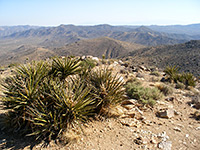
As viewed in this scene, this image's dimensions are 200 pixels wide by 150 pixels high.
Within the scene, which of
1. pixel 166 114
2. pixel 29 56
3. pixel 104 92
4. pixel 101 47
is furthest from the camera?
pixel 101 47

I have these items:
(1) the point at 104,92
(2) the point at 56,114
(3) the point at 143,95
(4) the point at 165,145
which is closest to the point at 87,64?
(3) the point at 143,95

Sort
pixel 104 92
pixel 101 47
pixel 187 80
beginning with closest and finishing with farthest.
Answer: pixel 104 92, pixel 187 80, pixel 101 47

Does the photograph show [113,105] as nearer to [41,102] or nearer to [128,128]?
[128,128]

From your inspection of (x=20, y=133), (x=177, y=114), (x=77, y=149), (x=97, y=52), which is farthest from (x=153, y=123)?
(x=97, y=52)

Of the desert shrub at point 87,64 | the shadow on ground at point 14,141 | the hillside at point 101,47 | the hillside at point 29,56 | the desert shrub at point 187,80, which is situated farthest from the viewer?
the hillside at point 101,47

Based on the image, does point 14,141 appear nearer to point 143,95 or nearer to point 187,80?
point 143,95

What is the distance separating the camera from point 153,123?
4871 mm

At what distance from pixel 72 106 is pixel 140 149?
195cm

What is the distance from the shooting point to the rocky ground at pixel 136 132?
3.72 m

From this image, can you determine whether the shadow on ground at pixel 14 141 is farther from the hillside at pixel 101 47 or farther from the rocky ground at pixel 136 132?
the hillside at pixel 101 47

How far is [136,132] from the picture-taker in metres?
4.28

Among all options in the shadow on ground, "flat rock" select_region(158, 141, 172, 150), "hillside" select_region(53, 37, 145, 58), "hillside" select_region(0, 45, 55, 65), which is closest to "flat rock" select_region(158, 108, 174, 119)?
"flat rock" select_region(158, 141, 172, 150)

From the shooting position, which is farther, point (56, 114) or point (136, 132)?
point (136, 132)

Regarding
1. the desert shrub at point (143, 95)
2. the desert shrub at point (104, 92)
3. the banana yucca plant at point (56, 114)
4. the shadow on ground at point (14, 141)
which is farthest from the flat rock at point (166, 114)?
the shadow on ground at point (14, 141)
